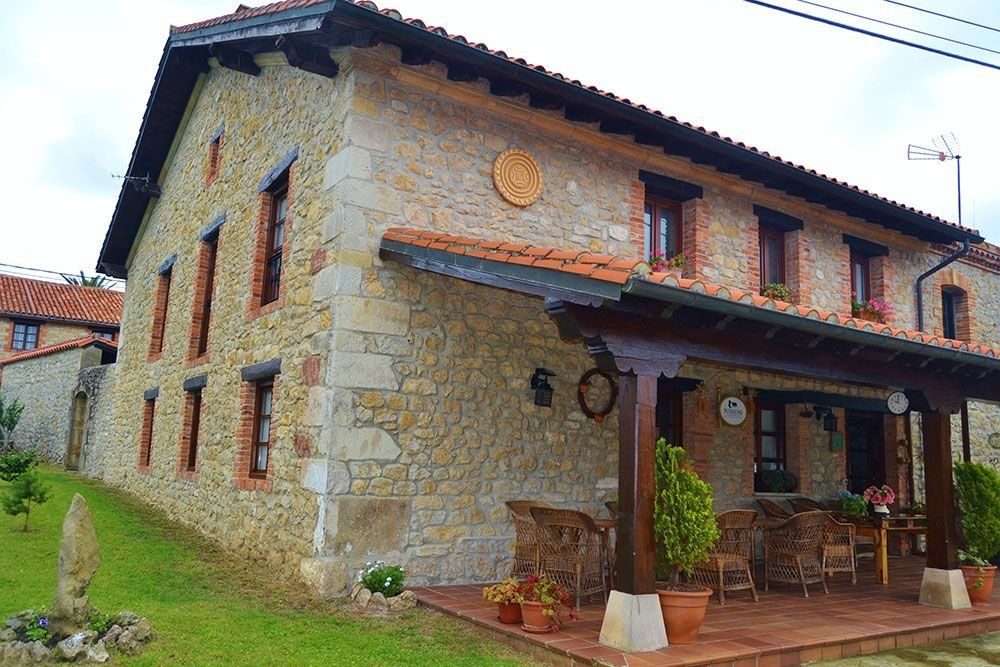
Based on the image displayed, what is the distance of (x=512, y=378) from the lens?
7.54 metres

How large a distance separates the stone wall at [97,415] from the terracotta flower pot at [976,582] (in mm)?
14975

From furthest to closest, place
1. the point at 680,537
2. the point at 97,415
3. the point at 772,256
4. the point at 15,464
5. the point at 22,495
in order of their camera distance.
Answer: the point at 97,415, the point at 15,464, the point at 772,256, the point at 22,495, the point at 680,537

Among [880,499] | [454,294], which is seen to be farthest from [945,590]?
[454,294]

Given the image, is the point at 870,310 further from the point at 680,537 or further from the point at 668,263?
the point at 680,537

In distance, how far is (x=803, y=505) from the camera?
30.8ft

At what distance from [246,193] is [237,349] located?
6.93 feet

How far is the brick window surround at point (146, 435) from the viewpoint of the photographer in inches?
504

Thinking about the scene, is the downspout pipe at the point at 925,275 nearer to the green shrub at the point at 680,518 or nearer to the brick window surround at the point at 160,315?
the green shrub at the point at 680,518

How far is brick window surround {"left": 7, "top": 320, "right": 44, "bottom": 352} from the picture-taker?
2681cm

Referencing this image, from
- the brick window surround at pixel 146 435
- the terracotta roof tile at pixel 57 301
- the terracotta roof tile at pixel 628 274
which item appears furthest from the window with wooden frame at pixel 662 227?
the terracotta roof tile at pixel 57 301

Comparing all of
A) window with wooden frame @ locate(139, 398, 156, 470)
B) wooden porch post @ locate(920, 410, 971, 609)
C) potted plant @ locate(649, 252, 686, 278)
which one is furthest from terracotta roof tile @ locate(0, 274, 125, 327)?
wooden porch post @ locate(920, 410, 971, 609)

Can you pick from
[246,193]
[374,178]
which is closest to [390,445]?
[374,178]

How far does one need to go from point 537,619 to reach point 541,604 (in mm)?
109

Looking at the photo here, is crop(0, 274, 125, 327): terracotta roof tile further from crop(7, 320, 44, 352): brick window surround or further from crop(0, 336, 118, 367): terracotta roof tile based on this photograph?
crop(0, 336, 118, 367): terracotta roof tile
